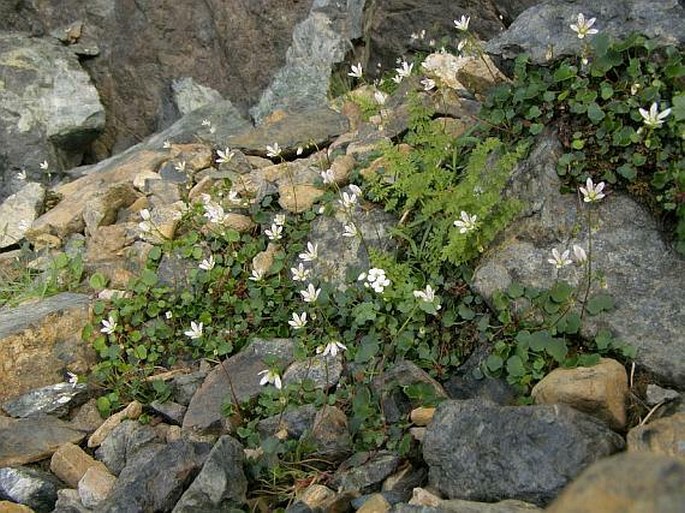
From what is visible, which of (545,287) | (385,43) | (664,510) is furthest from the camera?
(385,43)

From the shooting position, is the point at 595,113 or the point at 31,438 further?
the point at 31,438

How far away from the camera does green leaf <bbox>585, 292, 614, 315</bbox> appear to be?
141 inches

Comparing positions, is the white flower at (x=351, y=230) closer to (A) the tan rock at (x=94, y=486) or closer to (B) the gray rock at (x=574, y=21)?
(B) the gray rock at (x=574, y=21)

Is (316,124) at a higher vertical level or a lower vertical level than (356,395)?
higher

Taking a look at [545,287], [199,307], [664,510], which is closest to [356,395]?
[545,287]

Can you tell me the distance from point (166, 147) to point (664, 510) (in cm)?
627

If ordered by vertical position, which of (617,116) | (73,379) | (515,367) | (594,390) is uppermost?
(617,116)

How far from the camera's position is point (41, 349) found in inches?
189

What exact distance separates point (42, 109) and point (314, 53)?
3044 mm

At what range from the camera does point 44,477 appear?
156 inches

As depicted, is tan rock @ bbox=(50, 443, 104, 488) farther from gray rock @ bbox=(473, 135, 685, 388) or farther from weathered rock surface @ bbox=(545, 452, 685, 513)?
weathered rock surface @ bbox=(545, 452, 685, 513)

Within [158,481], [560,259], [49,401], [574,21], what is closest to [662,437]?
[560,259]

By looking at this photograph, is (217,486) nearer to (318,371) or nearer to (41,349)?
(318,371)

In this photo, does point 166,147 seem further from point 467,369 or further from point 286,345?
point 467,369
